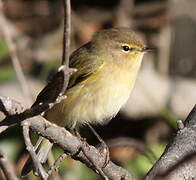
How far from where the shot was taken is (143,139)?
314 inches

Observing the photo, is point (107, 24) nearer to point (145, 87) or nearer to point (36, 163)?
point (145, 87)

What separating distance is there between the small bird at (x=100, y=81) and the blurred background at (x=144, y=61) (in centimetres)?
218

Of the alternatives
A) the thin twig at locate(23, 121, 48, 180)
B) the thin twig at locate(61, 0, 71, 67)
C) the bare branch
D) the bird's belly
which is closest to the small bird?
the bird's belly

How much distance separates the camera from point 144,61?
840cm

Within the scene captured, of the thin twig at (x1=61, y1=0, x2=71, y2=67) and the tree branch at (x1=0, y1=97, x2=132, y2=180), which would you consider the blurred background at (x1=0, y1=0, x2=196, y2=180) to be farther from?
the thin twig at (x1=61, y1=0, x2=71, y2=67)

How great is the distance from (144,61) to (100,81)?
13.8 feet

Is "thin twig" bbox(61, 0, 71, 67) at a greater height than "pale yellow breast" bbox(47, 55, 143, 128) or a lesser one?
greater

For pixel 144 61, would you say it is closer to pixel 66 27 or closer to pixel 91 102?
pixel 91 102

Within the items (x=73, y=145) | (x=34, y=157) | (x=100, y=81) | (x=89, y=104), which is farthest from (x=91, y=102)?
(x=34, y=157)

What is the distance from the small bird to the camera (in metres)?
4.17

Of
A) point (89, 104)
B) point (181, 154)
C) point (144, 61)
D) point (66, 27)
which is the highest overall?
point (66, 27)

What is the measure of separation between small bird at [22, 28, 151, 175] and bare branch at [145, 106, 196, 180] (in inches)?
35.3

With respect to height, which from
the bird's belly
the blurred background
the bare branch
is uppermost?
the bare branch

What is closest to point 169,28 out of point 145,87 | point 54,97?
point 145,87
